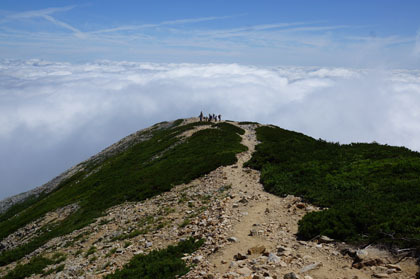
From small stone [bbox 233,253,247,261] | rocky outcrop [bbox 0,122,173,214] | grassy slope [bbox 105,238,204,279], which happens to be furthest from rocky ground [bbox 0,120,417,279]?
rocky outcrop [bbox 0,122,173,214]

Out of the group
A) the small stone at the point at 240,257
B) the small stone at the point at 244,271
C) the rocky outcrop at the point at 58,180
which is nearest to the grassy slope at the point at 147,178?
the small stone at the point at 240,257

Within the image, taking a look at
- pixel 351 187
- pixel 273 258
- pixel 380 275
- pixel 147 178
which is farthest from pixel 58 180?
pixel 380 275

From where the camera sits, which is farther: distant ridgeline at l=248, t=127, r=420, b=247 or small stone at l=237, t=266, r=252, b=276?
distant ridgeline at l=248, t=127, r=420, b=247

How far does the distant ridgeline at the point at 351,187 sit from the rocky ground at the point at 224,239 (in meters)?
1.00

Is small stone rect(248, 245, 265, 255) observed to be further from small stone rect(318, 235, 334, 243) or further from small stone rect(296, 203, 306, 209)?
small stone rect(296, 203, 306, 209)

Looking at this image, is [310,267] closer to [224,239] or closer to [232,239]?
[232,239]

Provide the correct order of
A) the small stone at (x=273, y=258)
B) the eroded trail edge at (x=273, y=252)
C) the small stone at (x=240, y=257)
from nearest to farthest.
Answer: the eroded trail edge at (x=273, y=252) → the small stone at (x=273, y=258) → the small stone at (x=240, y=257)

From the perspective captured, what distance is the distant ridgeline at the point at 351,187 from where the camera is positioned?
42.7 feet

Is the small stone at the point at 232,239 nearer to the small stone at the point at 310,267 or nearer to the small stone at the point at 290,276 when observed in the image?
the small stone at the point at 310,267

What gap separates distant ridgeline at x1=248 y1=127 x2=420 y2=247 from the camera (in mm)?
13016

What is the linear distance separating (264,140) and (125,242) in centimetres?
3635

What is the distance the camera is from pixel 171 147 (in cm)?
5178

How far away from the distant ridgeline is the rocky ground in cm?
100

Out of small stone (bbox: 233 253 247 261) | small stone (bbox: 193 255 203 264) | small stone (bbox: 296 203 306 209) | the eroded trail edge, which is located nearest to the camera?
the eroded trail edge
